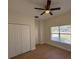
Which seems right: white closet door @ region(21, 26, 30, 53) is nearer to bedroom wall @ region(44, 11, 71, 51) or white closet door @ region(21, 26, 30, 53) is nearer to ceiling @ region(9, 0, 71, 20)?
ceiling @ region(9, 0, 71, 20)

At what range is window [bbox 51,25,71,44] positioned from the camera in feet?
20.7

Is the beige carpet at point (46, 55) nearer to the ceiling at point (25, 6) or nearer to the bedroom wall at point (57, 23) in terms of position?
the bedroom wall at point (57, 23)

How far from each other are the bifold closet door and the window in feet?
8.19

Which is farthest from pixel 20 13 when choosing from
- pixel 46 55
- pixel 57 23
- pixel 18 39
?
pixel 57 23

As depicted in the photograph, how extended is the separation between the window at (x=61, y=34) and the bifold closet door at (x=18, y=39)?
2496 mm

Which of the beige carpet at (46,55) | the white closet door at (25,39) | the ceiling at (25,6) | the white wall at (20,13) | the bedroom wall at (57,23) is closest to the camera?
the ceiling at (25,6)

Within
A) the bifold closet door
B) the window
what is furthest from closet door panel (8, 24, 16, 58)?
the window

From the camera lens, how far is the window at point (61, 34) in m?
6.32

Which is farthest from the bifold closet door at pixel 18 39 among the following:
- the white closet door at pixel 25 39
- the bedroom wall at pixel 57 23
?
the bedroom wall at pixel 57 23
